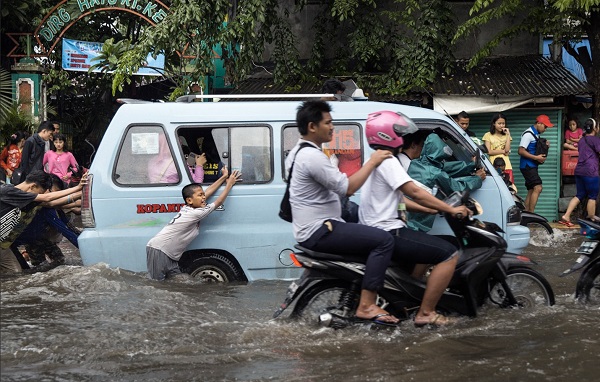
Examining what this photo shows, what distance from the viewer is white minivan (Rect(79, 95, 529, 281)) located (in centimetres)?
813

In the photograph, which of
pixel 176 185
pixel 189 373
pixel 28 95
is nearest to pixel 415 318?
pixel 189 373

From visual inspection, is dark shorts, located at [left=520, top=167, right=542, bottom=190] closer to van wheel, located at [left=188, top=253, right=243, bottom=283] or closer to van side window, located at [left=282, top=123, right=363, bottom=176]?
van side window, located at [left=282, top=123, right=363, bottom=176]

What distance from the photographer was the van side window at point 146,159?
8188 millimetres

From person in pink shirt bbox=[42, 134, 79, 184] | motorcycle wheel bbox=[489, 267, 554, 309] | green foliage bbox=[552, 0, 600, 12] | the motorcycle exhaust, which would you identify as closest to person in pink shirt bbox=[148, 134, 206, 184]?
the motorcycle exhaust

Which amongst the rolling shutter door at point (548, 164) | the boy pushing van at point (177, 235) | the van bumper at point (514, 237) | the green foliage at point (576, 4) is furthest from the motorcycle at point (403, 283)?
the rolling shutter door at point (548, 164)

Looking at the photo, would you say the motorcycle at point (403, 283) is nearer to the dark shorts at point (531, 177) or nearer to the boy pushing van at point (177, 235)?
the boy pushing van at point (177, 235)

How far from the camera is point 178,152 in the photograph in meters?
8.23

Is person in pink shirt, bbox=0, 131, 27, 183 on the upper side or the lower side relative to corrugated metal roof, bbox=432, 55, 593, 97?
lower

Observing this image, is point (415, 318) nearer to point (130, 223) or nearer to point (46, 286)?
point (130, 223)

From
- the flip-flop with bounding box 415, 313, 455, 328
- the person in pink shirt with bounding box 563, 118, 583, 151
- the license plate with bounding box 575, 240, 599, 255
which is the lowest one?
the flip-flop with bounding box 415, 313, 455, 328

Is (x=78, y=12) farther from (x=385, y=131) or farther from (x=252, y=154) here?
(x=385, y=131)

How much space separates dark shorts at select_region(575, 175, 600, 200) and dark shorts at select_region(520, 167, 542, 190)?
61cm

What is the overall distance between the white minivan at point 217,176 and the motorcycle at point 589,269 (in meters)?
1.06

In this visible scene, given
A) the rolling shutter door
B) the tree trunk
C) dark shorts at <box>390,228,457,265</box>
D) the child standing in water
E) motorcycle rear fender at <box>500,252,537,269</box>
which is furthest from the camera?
the rolling shutter door
